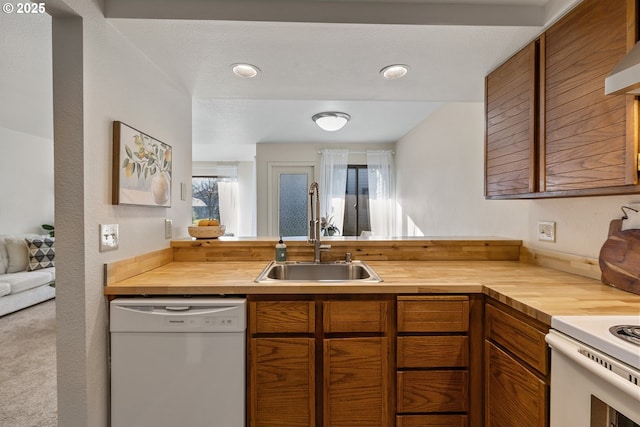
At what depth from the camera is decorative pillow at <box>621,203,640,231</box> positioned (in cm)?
119

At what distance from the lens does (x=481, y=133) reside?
2.29 metres

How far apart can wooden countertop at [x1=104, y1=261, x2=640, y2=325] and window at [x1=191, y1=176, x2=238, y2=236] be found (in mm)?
4905

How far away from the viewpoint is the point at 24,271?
3869 mm

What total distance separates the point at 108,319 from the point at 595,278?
2270 millimetres

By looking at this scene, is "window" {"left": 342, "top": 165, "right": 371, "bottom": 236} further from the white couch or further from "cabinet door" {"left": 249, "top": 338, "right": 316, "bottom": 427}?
the white couch

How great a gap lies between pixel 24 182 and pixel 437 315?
19.1 feet

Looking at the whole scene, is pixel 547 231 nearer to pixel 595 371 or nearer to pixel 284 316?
pixel 595 371

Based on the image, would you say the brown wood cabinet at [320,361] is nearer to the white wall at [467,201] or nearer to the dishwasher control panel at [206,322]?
the dishwasher control panel at [206,322]

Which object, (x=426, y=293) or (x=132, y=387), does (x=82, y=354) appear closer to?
(x=132, y=387)

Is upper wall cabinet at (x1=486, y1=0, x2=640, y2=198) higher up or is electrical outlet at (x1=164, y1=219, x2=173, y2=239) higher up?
upper wall cabinet at (x1=486, y1=0, x2=640, y2=198)

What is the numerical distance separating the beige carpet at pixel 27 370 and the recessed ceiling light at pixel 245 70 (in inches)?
91.3

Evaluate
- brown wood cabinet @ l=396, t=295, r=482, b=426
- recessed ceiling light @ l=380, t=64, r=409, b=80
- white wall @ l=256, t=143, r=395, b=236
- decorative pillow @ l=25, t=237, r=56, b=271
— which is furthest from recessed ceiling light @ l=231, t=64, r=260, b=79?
decorative pillow @ l=25, t=237, r=56, b=271

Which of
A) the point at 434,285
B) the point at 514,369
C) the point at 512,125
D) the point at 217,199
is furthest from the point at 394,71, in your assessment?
the point at 217,199

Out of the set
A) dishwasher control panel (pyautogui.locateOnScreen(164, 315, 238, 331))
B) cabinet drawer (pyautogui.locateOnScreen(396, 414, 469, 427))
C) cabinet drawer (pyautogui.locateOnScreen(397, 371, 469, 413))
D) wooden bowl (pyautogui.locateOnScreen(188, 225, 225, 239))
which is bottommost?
cabinet drawer (pyautogui.locateOnScreen(396, 414, 469, 427))
